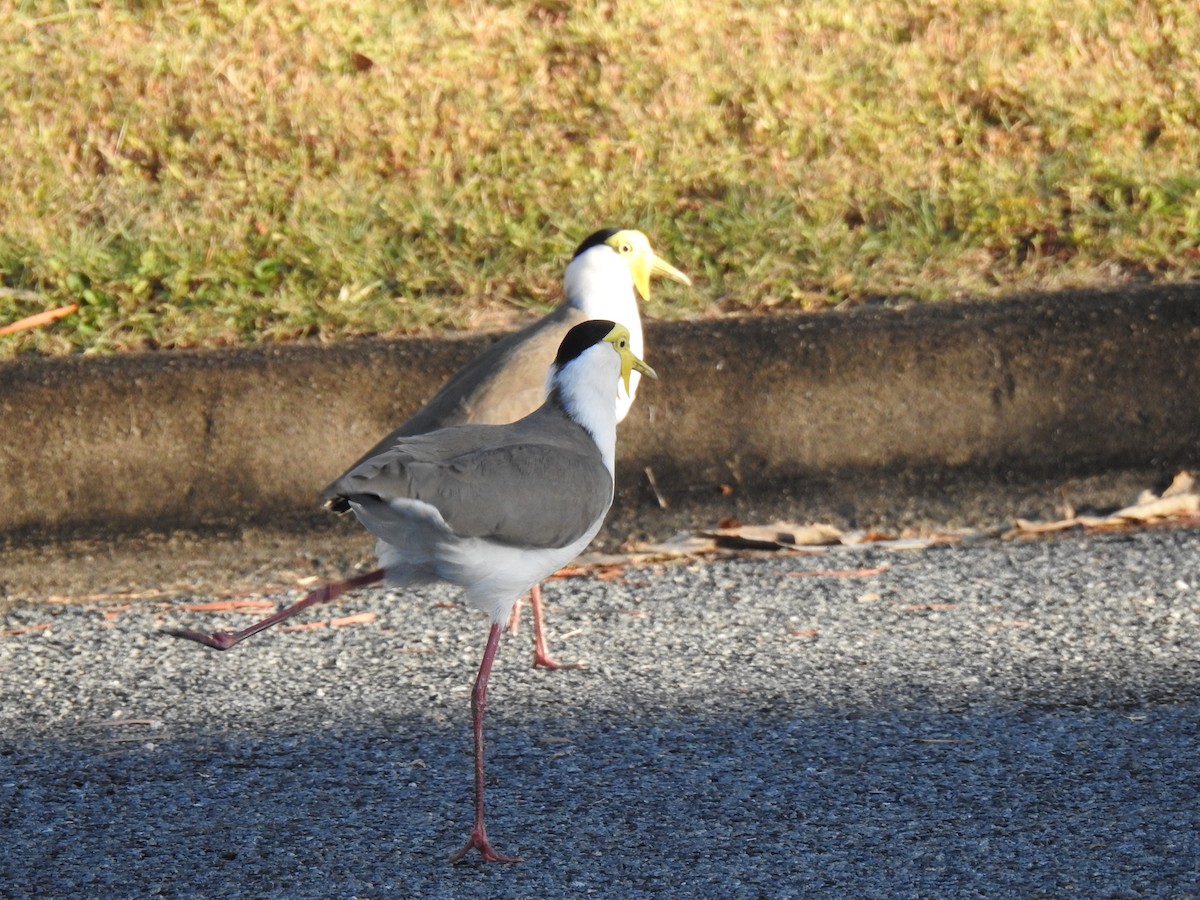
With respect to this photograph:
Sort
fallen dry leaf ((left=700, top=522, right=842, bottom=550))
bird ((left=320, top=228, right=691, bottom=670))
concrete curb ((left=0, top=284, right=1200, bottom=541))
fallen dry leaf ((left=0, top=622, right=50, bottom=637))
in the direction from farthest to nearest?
concrete curb ((left=0, top=284, right=1200, bottom=541))
fallen dry leaf ((left=700, top=522, right=842, bottom=550))
bird ((left=320, top=228, right=691, bottom=670))
fallen dry leaf ((left=0, top=622, right=50, bottom=637))

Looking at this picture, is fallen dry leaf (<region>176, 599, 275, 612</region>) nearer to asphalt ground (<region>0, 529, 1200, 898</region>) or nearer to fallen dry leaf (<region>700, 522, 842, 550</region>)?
asphalt ground (<region>0, 529, 1200, 898</region>)

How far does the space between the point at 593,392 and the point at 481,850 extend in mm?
1167

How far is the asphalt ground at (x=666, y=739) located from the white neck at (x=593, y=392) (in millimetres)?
655

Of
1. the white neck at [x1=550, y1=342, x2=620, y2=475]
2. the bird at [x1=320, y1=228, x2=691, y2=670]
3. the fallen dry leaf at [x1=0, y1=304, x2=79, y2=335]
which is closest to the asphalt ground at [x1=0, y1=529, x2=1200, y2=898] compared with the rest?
the bird at [x1=320, y1=228, x2=691, y2=670]

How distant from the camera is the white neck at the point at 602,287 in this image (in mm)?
5125

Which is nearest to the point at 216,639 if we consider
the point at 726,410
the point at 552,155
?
the point at 726,410

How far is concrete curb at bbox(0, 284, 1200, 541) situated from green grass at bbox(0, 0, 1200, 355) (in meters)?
0.46

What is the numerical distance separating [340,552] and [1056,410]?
2482 mm

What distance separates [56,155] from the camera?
653cm

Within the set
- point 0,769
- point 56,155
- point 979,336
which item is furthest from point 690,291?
point 0,769

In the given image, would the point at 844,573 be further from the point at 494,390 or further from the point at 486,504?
the point at 486,504

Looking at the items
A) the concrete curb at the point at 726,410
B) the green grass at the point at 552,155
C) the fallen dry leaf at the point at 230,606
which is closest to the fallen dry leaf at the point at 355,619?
the fallen dry leaf at the point at 230,606

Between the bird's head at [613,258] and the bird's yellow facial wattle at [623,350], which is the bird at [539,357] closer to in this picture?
the bird's head at [613,258]

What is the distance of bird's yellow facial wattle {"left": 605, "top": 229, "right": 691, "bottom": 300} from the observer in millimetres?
5352
